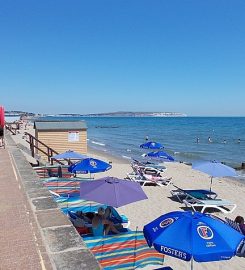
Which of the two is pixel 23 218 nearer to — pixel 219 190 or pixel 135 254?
pixel 135 254

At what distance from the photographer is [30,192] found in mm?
5641

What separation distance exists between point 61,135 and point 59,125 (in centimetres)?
59

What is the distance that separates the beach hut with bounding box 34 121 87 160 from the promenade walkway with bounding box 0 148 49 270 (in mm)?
12008

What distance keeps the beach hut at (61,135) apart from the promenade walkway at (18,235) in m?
12.0

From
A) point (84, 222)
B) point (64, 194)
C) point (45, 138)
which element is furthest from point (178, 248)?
point (45, 138)

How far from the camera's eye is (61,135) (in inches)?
720

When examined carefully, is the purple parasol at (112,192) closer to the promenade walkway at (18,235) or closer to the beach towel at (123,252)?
the beach towel at (123,252)

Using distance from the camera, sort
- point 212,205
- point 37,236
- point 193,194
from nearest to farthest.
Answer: point 37,236 → point 212,205 → point 193,194

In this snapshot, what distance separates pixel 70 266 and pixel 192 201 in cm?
1005

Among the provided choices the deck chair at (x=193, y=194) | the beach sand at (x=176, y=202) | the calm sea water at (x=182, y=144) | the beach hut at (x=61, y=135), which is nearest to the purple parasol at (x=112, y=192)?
the beach sand at (x=176, y=202)

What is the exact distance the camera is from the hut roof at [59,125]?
18.2 m

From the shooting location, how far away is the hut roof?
1820 cm

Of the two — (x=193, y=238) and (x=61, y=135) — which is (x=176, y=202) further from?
(x=193, y=238)

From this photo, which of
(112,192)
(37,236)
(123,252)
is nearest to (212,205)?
(112,192)
